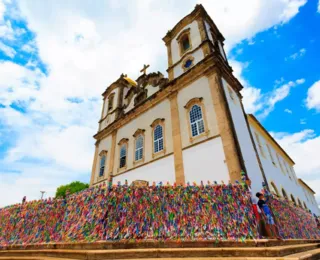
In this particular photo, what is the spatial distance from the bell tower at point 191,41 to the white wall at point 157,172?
657 cm

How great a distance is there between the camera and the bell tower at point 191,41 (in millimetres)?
13148

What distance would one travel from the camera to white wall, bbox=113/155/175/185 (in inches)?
421

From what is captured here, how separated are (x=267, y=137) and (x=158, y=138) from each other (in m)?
11.2

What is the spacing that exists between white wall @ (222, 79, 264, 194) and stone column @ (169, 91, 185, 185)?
3161mm

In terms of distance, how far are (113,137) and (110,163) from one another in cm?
244

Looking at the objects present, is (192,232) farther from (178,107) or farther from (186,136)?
(178,107)

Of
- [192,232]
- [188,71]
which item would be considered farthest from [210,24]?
[192,232]

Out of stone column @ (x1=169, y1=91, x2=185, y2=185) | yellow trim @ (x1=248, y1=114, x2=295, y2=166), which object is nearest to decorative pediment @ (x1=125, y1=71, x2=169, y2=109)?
stone column @ (x1=169, y1=91, x2=185, y2=185)

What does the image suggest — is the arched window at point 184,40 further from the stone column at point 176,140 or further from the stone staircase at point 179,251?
the stone staircase at point 179,251

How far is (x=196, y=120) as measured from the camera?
36.0ft

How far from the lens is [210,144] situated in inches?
376

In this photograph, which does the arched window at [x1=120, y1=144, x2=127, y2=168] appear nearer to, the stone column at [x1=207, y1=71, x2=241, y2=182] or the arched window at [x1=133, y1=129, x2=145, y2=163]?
the arched window at [x1=133, y1=129, x2=145, y2=163]

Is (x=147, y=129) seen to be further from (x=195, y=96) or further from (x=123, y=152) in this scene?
(x=195, y=96)

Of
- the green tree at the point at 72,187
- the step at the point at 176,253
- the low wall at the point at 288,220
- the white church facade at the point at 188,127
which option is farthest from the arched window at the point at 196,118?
the green tree at the point at 72,187
